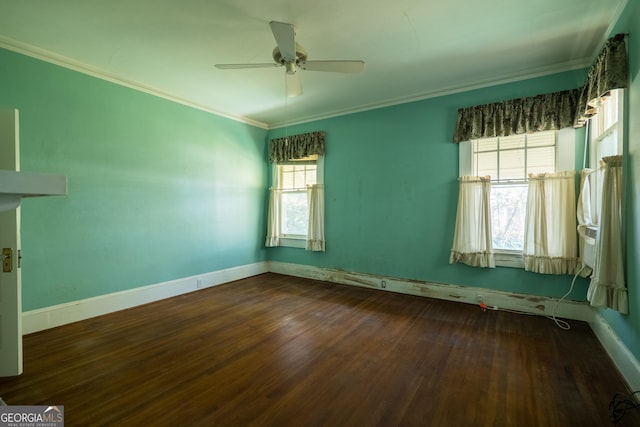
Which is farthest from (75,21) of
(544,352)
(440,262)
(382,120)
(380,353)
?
(544,352)

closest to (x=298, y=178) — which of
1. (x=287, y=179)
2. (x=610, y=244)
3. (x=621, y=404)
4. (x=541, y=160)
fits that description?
(x=287, y=179)

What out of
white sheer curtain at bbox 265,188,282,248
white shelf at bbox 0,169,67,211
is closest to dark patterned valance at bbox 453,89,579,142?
white sheer curtain at bbox 265,188,282,248

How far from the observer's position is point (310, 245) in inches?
191

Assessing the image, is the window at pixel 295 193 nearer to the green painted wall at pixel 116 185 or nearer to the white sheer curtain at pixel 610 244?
the green painted wall at pixel 116 185

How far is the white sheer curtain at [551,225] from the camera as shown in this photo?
2988 mm

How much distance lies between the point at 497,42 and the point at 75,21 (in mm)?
3768

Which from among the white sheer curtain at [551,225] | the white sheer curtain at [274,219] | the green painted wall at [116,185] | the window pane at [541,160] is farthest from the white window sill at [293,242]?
the window pane at [541,160]

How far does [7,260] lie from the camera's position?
6.82 ft

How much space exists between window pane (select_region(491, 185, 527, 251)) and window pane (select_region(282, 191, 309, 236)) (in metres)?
2.86

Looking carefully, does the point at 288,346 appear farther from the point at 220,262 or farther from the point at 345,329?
the point at 220,262

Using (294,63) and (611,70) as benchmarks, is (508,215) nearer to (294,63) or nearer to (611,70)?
(611,70)

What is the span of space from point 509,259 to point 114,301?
4713 mm

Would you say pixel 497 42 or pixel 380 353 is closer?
pixel 380 353

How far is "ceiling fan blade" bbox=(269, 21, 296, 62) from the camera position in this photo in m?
2.01
